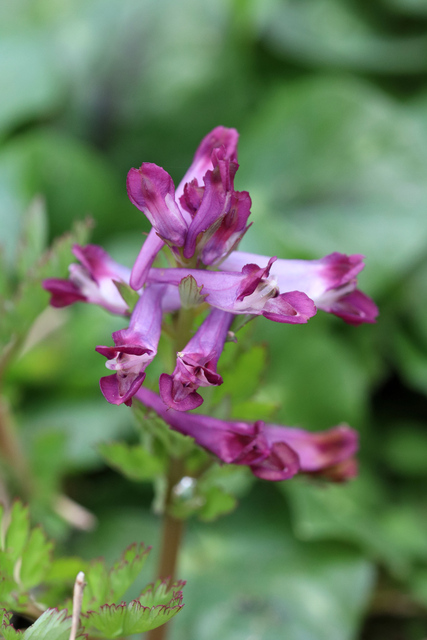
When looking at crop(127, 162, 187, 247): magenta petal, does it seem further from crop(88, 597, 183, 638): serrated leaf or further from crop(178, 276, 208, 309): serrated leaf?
crop(88, 597, 183, 638): serrated leaf

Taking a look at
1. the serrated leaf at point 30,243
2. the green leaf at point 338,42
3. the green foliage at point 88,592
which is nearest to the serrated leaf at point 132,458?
the green foliage at point 88,592

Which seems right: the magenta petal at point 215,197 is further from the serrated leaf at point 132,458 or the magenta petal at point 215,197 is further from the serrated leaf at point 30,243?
the serrated leaf at point 30,243

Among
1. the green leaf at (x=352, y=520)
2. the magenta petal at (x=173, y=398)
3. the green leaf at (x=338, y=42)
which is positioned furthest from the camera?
the green leaf at (x=338, y=42)

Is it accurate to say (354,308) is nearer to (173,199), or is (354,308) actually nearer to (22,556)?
→ (173,199)

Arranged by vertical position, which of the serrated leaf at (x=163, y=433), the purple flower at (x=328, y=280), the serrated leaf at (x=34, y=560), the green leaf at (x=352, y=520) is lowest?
the green leaf at (x=352, y=520)

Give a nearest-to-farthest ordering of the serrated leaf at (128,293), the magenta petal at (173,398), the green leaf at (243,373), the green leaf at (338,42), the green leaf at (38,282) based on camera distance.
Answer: the magenta petal at (173,398) → the serrated leaf at (128,293) → the green leaf at (243,373) → the green leaf at (38,282) → the green leaf at (338,42)

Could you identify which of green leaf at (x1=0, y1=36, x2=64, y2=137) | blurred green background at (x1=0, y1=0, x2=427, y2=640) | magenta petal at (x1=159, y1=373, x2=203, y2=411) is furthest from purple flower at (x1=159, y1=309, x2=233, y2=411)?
green leaf at (x1=0, y1=36, x2=64, y2=137)

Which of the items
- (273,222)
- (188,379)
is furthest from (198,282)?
(273,222)
